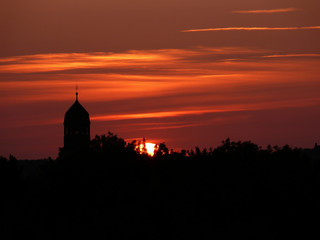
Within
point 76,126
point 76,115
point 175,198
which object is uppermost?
point 76,115

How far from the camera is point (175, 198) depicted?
78.0m

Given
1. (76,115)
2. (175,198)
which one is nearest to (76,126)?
(76,115)

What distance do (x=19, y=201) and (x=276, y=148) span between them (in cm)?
1858

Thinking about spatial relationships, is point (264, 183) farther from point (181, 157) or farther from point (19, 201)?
point (19, 201)

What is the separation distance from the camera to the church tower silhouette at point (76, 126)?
13568 cm

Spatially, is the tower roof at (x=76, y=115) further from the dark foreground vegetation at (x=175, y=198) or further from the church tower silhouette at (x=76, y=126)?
the dark foreground vegetation at (x=175, y=198)

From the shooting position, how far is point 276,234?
239ft

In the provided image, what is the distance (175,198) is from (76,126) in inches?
2415

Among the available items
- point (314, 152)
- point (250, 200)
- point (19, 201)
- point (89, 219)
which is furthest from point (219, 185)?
point (314, 152)

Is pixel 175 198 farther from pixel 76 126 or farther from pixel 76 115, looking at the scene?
pixel 76 115

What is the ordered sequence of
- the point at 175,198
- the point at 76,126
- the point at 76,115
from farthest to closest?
the point at 76,115, the point at 76,126, the point at 175,198

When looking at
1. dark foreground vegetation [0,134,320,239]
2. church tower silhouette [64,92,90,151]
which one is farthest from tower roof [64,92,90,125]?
dark foreground vegetation [0,134,320,239]

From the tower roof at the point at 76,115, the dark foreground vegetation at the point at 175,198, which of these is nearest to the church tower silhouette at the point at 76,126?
the tower roof at the point at 76,115

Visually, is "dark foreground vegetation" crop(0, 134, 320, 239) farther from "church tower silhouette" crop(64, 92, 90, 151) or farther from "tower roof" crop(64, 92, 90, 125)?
"tower roof" crop(64, 92, 90, 125)
